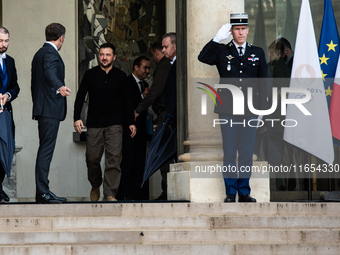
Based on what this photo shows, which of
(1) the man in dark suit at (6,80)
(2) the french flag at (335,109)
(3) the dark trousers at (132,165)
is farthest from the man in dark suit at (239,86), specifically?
(3) the dark trousers at (132,165)

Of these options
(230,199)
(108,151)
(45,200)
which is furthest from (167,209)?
(108,151)

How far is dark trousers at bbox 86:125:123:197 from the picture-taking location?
11.6 metres

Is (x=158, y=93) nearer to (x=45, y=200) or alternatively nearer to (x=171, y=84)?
(x=171, y=84)

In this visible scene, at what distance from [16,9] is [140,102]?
2.87 meters

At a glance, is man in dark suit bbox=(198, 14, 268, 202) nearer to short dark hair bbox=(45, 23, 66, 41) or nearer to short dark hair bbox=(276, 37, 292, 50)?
short dark hair bbox=(45, 23, 66, 41)

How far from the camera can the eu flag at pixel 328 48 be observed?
12.3 m

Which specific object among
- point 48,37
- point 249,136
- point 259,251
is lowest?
point 259,251

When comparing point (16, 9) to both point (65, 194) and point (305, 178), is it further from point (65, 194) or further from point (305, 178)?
point (305, 178)

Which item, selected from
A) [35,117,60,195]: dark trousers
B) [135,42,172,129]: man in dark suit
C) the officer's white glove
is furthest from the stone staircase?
[135,42,172,129]: man in dark suit

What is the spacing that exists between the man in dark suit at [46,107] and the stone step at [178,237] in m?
1.28

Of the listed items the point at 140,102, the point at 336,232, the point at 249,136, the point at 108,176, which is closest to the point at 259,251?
the point at 336,232

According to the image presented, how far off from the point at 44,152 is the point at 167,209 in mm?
1641

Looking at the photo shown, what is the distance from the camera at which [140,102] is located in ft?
41.2

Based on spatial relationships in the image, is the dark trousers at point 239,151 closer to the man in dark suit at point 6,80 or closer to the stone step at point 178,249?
the stone step at point 178,249
